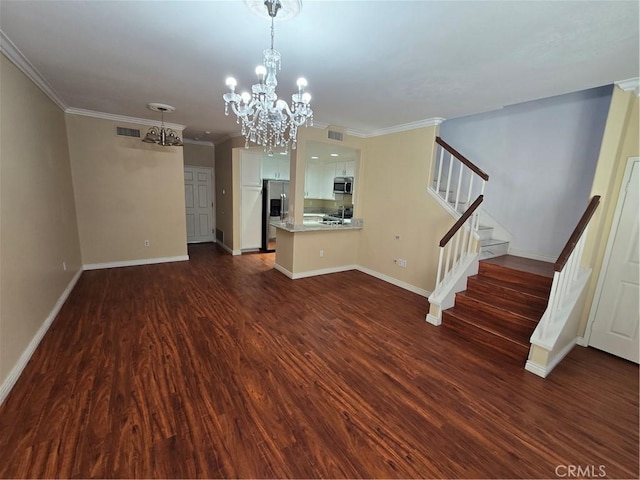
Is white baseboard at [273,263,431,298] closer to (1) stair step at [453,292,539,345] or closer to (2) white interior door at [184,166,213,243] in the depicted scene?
(1) stair step at [453,292,539,345]

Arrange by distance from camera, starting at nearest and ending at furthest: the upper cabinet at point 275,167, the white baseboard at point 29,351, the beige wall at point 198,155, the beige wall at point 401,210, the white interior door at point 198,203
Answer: the white baseboard at point 29,351
the beige wall at point 401,210
the beige wall at point 198,155
the white interior door at point 198,203
the upper cabinet at point 275,167

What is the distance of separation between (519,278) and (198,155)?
6.87 meters

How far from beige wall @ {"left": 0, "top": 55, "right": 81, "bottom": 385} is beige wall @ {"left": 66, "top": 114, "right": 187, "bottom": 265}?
70cm

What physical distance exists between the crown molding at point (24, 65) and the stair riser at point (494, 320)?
475 centimetres

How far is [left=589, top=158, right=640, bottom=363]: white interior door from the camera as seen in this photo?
2.57 metres

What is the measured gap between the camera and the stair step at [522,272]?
9.89 ft

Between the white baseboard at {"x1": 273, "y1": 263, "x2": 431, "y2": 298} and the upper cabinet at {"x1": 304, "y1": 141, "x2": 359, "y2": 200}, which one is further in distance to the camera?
the upper cabinet at {"x1": 304, "y1": 141, "x2": 359, "y2": 200}

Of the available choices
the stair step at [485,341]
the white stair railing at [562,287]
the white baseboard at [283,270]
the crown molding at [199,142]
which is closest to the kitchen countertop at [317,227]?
the white baseboard at [283,270]

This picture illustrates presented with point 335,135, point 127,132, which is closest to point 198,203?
point 127,132

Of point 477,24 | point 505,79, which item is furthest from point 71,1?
Result: point 505,79

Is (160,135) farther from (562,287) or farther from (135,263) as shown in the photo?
(562,287)

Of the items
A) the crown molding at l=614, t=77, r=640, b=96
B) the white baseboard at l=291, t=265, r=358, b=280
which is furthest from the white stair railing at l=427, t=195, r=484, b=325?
the white baseboard at l=291, t=265, r=358, b=280

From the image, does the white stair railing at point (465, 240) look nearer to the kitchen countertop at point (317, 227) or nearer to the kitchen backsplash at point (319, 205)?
the kitchen countertop at point (317, 227)

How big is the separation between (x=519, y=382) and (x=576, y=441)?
21.8 inches
